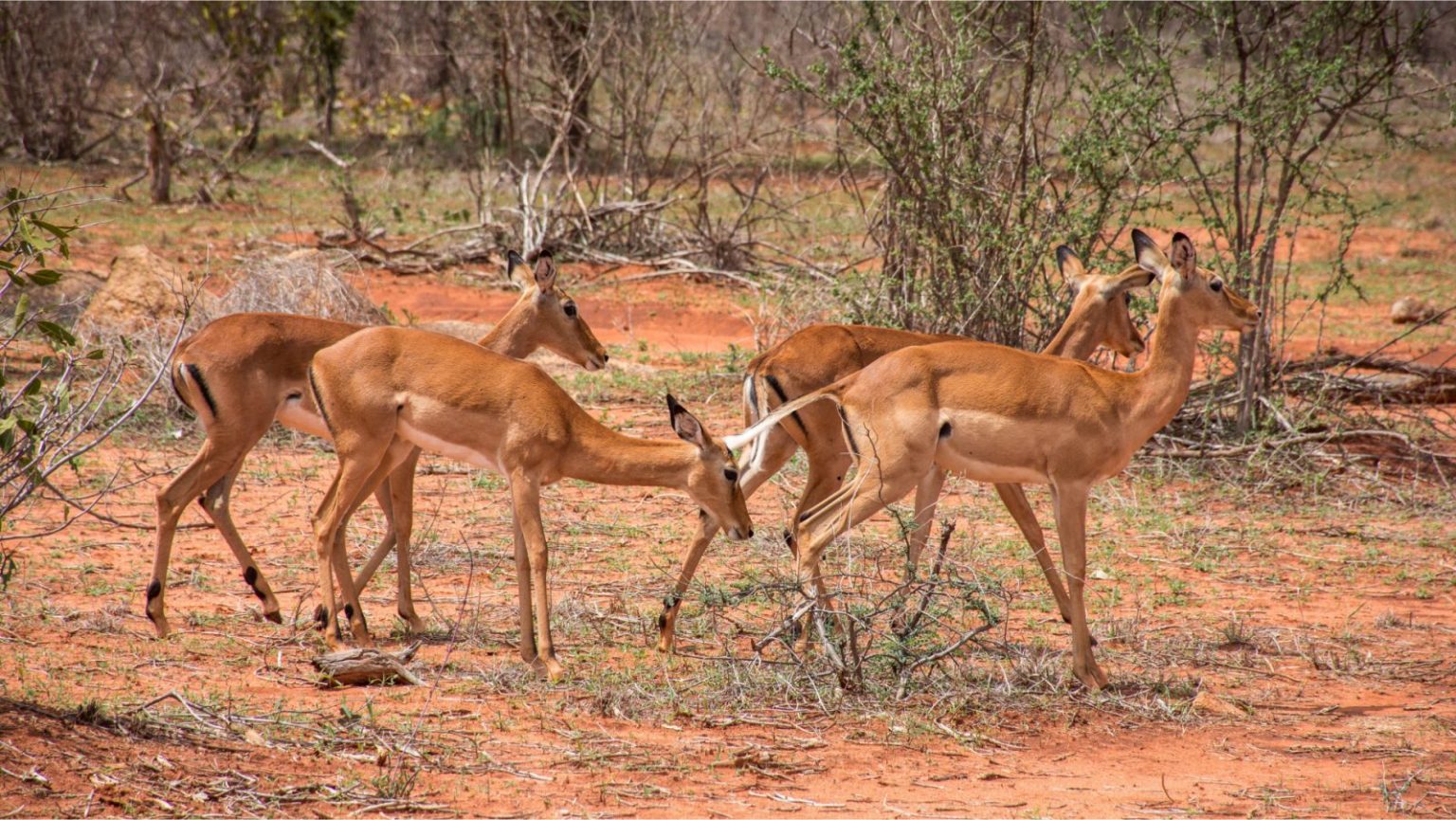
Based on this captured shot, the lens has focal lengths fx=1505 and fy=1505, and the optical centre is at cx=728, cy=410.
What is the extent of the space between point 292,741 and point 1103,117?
6650 millimetres

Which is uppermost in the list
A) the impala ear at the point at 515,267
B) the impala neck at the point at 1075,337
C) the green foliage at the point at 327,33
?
the green foliage at the point at 327,33

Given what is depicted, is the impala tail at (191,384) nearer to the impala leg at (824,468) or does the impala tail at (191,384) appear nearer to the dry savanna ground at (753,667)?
the dry savanna ground at (753,667)

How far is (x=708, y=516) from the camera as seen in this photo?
6227mm

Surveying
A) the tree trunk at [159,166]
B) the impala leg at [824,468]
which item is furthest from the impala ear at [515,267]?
the tree trunk at [159,166]

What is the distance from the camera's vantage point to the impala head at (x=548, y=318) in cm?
775

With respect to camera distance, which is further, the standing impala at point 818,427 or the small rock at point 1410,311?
the small rock at point 1410,311

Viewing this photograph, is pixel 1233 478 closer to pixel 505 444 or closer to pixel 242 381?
pixel 505 444

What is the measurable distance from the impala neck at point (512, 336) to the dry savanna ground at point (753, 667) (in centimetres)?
100

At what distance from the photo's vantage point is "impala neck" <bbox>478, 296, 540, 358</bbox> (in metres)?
7.70

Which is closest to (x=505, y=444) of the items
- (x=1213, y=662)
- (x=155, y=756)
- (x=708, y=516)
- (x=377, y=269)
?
(x=708, y=516)

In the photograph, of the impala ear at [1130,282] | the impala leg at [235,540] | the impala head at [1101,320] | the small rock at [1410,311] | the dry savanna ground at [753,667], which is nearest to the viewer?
the dry savanna ground at [753,667]

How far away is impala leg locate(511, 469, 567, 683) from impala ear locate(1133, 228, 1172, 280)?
2769 mm

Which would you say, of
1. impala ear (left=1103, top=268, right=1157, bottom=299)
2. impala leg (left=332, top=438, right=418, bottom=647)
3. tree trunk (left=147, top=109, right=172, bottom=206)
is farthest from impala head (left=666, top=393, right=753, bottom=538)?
tree trunk (left=147, top=109, right=172, bottom=206)

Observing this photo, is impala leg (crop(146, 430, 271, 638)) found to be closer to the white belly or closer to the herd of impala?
the herd of impala
